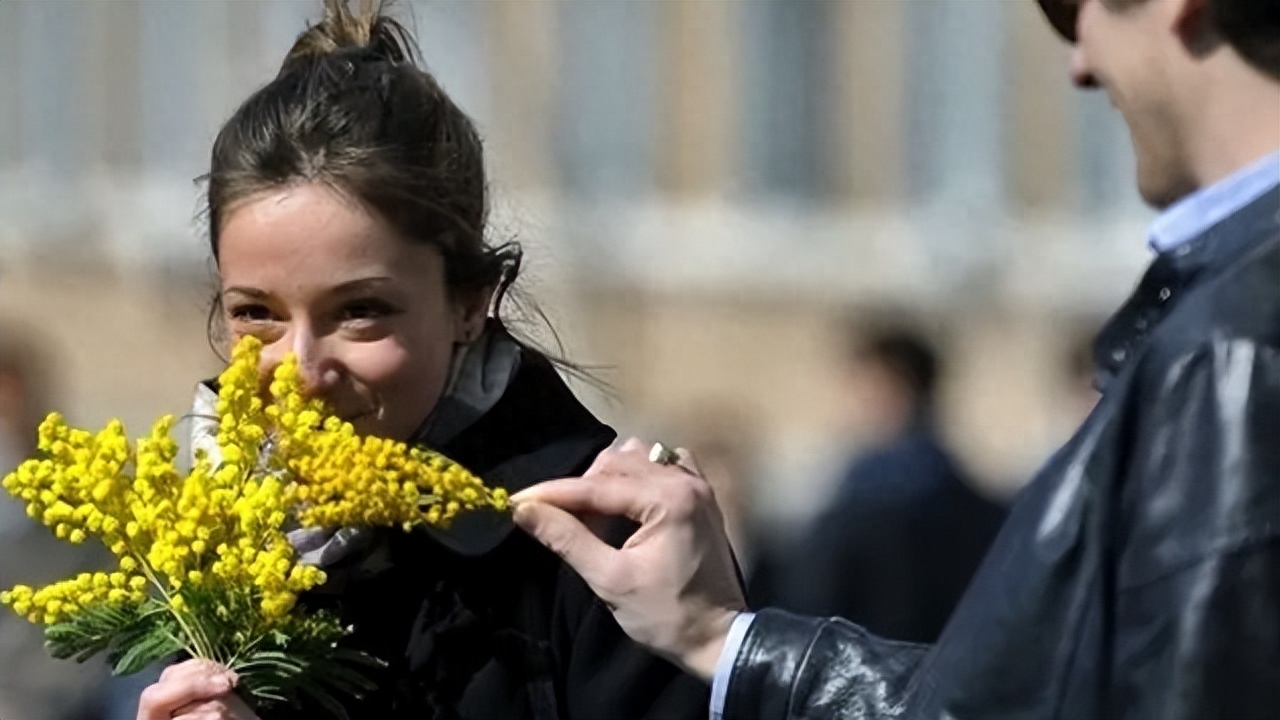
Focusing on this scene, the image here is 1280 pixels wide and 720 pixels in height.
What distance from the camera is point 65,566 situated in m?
5.10

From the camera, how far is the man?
2.21 meters

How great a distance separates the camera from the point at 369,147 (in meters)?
3.31

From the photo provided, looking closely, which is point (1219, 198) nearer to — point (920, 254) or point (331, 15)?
point (331, 15)

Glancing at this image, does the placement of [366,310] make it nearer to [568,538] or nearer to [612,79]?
[568,538]

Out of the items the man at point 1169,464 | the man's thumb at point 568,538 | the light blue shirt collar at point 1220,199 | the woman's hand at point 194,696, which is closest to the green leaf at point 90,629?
the woman's hand at point 194,696

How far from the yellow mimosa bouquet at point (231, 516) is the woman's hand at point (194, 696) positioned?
1.7 inches

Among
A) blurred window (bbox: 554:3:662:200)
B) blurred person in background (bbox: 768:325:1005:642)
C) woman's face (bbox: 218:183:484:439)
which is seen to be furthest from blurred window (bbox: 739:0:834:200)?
woman's face (bbox: 218:183:484:439)

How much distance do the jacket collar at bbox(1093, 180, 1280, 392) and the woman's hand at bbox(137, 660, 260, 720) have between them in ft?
3.34

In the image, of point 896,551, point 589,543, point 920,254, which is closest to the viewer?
point 589,543

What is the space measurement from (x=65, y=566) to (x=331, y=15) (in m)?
1.88

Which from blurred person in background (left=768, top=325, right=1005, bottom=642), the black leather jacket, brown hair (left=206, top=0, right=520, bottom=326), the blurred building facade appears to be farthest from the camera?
the blurred building facade

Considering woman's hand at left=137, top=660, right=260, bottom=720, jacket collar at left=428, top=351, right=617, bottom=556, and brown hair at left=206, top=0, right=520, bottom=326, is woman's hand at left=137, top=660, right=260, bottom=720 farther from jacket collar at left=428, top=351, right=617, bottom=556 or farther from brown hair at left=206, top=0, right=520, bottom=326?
brown hair at left=206, top=0, right=520, bottom=326

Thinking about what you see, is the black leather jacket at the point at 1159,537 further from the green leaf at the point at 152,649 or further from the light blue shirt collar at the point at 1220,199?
the green leaf at the point at 152,649

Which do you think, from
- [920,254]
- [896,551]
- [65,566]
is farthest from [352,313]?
[920,254]
